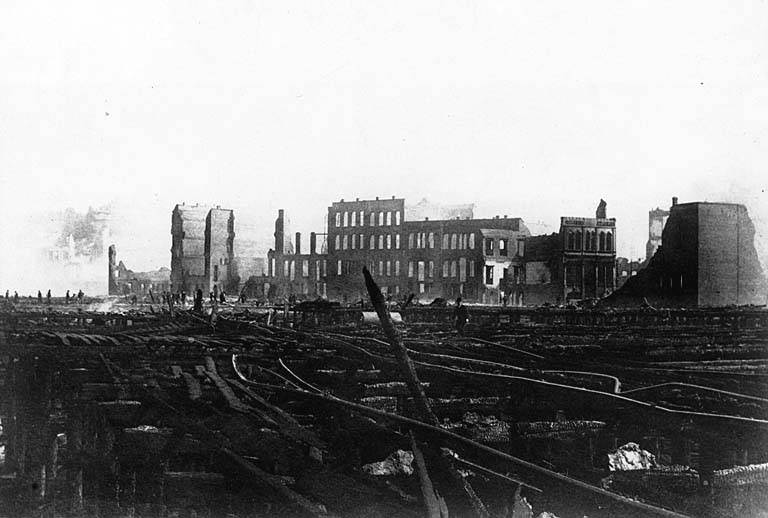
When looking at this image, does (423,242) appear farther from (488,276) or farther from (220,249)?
(220,249)

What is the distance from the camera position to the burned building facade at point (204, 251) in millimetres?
23070

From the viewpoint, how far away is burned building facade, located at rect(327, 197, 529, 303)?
808 inches

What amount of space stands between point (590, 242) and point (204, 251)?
59.1 ft

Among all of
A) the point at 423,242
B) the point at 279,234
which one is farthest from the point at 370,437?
the point at 423,242

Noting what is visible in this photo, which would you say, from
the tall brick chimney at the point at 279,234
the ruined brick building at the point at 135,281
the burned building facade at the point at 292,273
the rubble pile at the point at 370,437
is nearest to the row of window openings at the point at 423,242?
the burned building facade at the point at 292,273

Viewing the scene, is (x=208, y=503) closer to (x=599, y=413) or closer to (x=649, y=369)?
(x=599, y=413)

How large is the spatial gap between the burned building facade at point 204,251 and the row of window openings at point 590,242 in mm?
15140

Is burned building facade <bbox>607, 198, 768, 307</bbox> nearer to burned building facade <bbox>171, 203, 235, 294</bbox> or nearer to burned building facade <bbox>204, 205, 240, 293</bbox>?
burned building facade <bbox>204, 205, 240, 293</bbox>

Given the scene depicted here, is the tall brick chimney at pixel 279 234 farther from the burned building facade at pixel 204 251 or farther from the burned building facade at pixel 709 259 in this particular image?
the burned building facade at pixel 709 259

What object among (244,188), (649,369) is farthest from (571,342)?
(244,188)

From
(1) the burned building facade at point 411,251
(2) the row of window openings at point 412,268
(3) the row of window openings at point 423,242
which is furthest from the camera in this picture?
(2) the row of window openings at point 412,268

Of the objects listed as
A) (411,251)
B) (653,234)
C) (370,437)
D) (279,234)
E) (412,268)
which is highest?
(653,234)

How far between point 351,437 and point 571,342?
9971mm

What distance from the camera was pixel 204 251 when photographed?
1160 inches
